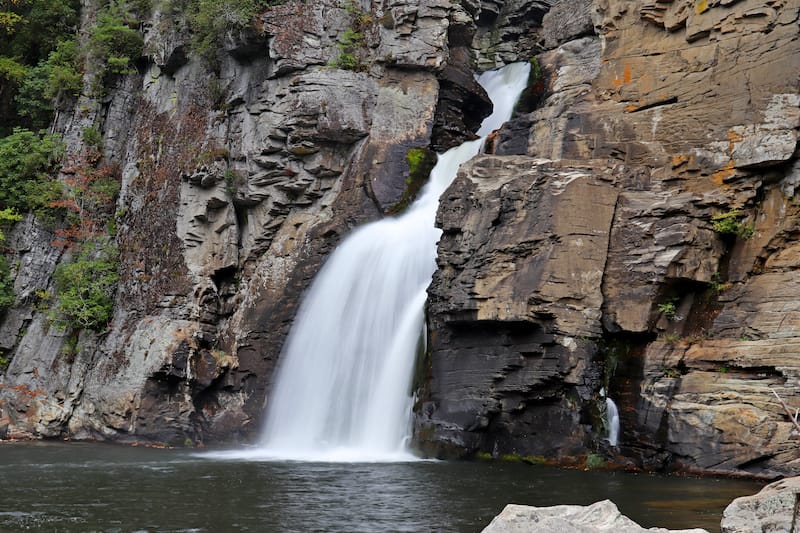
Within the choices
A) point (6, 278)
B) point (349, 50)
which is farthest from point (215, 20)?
point (6, 278)

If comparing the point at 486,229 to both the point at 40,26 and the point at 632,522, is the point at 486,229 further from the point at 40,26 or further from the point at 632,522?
the point at 40,26

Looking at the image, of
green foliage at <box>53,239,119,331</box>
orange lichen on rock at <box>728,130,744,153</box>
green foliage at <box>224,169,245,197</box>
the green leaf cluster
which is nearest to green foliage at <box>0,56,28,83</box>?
the green leaf cluster

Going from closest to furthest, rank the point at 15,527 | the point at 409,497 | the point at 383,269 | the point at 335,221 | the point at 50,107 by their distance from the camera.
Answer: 1. the point at 15,527
2. the point at 409,497
3. the point at 383,269
4. the point at 335,221
5. the point at 50,107

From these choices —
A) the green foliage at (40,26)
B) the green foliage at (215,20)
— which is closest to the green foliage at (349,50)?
the green foliage at (215,20)

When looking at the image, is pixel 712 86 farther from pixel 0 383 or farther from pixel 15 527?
pixel 0 383

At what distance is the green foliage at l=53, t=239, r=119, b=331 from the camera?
68.9 ft

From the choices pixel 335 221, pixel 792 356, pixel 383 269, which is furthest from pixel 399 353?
pixel 792 356

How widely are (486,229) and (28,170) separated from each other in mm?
15827

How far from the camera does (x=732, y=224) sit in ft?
44.1

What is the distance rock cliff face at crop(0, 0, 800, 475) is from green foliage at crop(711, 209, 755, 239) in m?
0.05

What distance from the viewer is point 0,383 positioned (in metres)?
20.8

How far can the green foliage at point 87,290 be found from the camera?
21016 mm

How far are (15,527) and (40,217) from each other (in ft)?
53.8

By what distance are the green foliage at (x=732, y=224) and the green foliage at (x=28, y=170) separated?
18.0m
